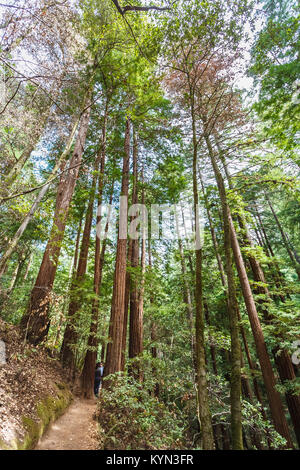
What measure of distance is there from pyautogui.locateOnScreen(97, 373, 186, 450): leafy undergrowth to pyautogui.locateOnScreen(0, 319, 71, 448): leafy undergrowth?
120cm

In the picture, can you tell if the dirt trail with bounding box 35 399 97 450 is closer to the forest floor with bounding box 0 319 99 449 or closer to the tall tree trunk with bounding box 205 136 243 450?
the forest floor with bounding box 0 319 99 449

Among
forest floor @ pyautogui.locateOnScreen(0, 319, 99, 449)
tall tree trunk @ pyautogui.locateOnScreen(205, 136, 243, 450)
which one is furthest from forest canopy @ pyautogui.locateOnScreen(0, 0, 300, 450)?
forest floor @ pyautogui.locateOnScreen(0, 319, 99, 449)

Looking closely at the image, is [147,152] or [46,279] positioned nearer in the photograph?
[46,279]

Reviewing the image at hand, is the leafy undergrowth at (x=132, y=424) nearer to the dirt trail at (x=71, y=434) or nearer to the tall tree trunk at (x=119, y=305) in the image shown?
the dirt trail at (x=71, y=434)

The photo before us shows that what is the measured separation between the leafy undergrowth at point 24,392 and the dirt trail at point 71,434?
0.71 feet

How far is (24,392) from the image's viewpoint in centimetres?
380

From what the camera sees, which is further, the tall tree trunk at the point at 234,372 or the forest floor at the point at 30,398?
the forest floor at the point at 30,398

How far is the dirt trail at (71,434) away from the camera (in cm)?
374

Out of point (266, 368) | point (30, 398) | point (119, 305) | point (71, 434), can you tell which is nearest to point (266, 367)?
point (266, 368)

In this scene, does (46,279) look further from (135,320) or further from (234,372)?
(234,372)

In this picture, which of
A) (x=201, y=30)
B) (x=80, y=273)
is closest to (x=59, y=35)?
(x=201, y=30)

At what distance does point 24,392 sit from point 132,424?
2.11 m

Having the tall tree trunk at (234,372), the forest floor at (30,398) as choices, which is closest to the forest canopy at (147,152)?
the tall tree trunk at (234,372)
